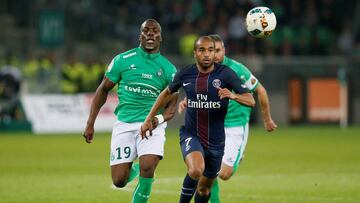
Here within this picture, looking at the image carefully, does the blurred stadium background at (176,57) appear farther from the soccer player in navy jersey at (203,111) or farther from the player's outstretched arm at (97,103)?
the soccer player in navy jersey at (203,111)

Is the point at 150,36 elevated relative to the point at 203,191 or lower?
elevated

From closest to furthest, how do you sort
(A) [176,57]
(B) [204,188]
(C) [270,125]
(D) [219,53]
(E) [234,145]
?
(B) [204,188] < (C) [270,125] < (D) [219,53] < (E) [234,145] < (A) [176,57]

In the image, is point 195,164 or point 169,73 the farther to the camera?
point 169,73

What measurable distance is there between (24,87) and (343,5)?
43.4 ft

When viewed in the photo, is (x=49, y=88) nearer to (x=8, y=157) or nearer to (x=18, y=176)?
(x=8, y=157)

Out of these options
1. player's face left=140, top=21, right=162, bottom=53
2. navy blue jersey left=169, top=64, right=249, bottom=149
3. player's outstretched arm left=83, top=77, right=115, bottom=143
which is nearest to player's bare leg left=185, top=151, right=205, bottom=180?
navy blue jersey left=169, top=64, right=249, bottom=149

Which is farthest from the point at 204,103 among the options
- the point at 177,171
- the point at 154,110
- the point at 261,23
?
the point at 177,171

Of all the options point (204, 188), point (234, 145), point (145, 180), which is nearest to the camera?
point (145, 180)

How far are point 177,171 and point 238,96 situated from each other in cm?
849

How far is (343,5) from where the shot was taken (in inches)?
1486

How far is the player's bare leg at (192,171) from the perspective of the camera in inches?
438

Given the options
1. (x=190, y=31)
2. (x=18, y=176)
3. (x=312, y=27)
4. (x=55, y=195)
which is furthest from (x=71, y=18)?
(x=55, y=195)

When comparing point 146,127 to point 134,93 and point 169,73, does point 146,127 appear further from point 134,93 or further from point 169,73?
point 169,73

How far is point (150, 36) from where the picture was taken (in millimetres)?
11977
